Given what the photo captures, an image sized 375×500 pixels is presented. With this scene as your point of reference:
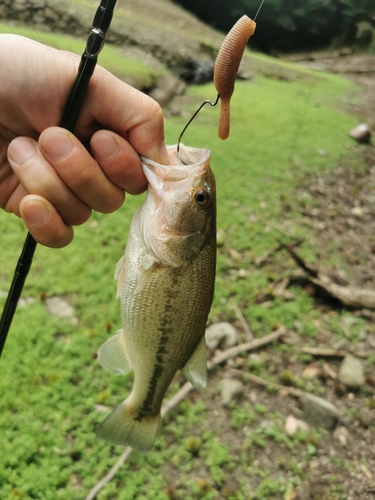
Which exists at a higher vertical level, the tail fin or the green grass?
the tail fin

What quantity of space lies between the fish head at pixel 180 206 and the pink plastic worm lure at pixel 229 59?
0.29 metres

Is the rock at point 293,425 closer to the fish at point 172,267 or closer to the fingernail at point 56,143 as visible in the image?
the fish at point 172,267

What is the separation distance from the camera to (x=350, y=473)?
8.54ft

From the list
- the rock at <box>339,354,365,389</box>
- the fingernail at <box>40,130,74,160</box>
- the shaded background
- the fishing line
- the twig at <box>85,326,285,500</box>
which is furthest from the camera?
the shaded background

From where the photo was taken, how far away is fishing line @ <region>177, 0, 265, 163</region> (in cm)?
85

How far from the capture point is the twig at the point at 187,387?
2.19 m

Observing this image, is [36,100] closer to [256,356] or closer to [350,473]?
[256,356]

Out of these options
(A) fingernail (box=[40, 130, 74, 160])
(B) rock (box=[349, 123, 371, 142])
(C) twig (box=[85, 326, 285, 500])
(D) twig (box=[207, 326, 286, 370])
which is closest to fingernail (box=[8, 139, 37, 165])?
(A) fingernail (box=[40, 130, 74, 160])

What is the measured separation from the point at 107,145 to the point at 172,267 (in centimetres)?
44

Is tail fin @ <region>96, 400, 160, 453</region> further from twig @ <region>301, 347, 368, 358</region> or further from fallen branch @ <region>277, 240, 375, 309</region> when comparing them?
fallen branch @ <region>277, 240, 375, 309</region>

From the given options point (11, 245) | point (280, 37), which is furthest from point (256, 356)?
point (280, 37)

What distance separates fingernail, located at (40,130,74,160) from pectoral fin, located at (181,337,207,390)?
2.65ft

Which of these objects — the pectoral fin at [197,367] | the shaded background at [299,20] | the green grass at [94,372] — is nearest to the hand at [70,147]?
the pectoral fin at [197,367]

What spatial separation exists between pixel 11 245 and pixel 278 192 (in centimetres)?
353
